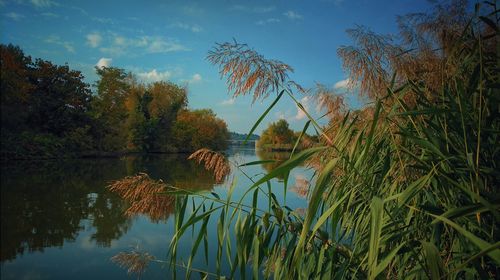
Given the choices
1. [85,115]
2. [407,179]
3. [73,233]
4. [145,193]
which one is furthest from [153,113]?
[407,179]

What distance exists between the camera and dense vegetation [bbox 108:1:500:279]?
1.20 metres

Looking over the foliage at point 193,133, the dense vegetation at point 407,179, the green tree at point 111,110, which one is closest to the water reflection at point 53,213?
the dense vegetation at point 407,179

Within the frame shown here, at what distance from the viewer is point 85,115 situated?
27.2 metres

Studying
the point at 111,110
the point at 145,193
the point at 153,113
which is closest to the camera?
the point at 145,193

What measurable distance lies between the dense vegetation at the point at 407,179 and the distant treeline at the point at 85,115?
9360 mm

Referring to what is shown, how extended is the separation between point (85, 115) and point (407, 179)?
2983 cm

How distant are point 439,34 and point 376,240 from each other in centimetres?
186

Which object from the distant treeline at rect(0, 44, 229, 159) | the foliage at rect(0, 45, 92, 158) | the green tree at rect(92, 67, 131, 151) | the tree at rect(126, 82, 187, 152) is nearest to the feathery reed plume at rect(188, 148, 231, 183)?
the distant treeline at rect(0, 44, 229, 159)

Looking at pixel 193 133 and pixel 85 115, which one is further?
pixel 193 133

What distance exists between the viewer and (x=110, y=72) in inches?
1340

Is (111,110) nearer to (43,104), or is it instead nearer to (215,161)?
(43,104)

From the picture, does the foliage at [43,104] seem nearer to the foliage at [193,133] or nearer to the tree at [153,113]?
the tree at [153,113]

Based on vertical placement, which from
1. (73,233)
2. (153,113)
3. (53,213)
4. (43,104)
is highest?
(153,113)

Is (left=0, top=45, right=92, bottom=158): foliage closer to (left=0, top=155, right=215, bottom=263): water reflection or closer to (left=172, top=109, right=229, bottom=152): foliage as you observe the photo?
(left=0, top=155, right=215, bottom=263): water reflection
